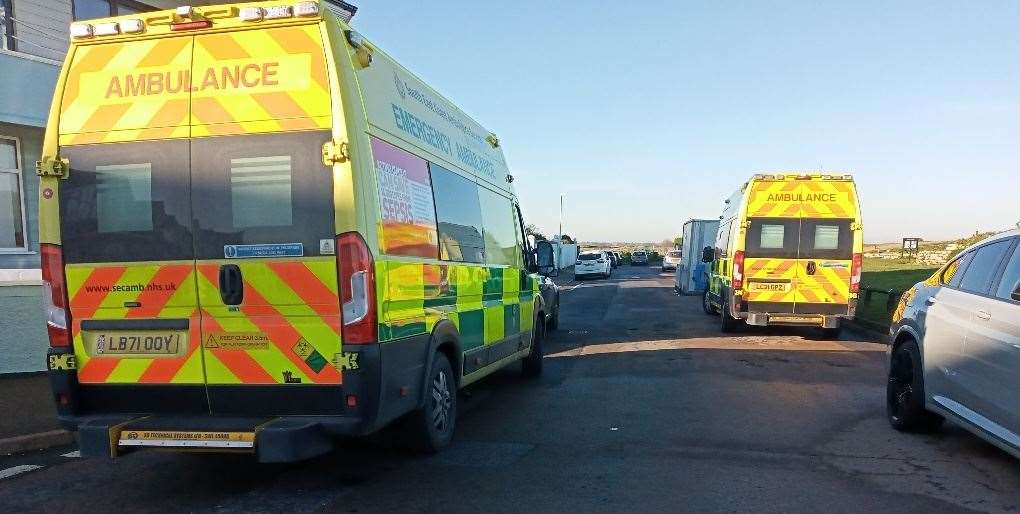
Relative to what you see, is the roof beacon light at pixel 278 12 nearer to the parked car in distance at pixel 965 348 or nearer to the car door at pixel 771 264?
the parked car in distance at pixel 965 348

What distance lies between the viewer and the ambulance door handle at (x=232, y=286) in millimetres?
4305

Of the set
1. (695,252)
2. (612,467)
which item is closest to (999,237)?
(612,467)

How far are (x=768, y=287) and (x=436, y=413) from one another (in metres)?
8.67

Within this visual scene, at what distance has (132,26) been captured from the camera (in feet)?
14.7

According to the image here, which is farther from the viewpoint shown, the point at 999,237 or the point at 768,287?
the point at 768,287

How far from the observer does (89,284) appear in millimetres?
4508

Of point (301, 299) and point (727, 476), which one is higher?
point (301, 299)

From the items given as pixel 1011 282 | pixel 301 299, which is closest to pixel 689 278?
pixel 1011 282

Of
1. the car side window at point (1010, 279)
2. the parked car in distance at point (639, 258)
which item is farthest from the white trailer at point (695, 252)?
the parked car in distance at point (639, 258)

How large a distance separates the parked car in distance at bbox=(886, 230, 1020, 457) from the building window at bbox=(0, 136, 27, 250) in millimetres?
11501

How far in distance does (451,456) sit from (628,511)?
1702 millimetres

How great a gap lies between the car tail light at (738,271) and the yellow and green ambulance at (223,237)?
907 cm

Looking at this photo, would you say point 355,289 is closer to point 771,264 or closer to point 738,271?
point 738,271

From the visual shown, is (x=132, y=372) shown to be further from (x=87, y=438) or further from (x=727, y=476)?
(x=727, y=476)
